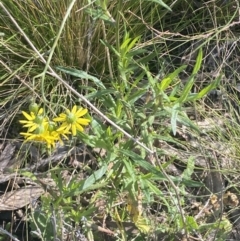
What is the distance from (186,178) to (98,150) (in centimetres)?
32

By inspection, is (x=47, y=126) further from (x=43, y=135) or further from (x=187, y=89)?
(x=187, y=89)

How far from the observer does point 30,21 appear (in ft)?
5.39

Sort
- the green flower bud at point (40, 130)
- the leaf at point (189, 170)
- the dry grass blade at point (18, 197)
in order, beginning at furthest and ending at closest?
1. the dry grass blade at point (18, 197)
2. the leaf at point (189, 170)
3. the green flower bud at point (40, 130)

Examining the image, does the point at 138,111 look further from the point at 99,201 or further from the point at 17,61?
the point at 17,61

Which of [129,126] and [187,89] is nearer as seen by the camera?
[187,89]

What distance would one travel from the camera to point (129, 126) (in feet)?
4.17

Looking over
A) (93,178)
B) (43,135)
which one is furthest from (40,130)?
(93,178)

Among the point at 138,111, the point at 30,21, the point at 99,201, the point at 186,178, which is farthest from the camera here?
the point at 30,21

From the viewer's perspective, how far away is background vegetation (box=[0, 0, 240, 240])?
1.25 metres

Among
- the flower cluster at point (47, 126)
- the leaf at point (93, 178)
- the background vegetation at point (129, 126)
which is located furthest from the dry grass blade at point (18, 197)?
the flower cluster at point (47, 126)

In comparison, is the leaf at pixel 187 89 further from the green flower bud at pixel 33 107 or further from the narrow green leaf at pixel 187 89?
the green flower bud at pixel 33 107

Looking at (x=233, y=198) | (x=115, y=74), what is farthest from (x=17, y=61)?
(x=233, y=198)

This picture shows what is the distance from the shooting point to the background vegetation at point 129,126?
1249mm

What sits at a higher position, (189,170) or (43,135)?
(43,135)
